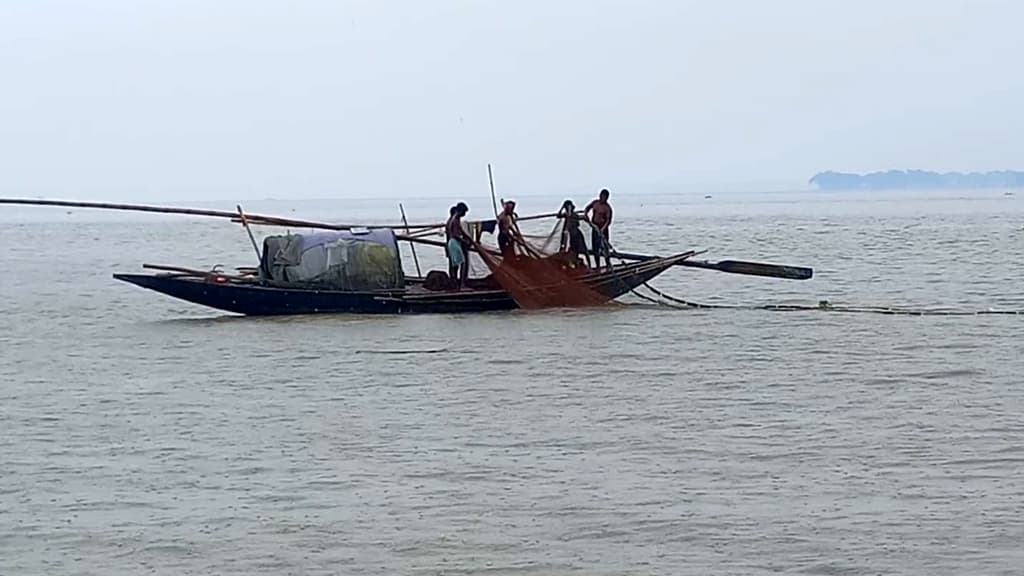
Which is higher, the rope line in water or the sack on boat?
the sack on boat

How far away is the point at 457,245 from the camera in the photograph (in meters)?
21.3

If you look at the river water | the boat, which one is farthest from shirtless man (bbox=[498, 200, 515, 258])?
the river water

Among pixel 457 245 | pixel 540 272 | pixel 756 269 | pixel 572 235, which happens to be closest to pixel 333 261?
pixel 457 245

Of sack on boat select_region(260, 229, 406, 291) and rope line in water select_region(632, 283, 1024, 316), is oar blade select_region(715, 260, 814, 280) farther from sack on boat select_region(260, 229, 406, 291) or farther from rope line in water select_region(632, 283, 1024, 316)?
sack on boat select_region(260, 229, 406, 291)

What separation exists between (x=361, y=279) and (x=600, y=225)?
11.7 feet

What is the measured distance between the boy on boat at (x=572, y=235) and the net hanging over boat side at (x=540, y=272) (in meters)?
0.07

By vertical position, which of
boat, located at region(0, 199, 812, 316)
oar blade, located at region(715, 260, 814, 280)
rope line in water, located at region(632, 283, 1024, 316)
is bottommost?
rope line in water, located at region(632, 283, 1024, 316)

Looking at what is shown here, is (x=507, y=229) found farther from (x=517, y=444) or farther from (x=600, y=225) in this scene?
(x=517, y=444)

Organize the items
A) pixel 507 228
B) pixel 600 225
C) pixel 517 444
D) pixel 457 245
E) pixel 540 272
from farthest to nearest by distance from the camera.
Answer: pixel 600 225
pixel 540 272
pixel 457 245
pixel 507 228
pixel 517 444

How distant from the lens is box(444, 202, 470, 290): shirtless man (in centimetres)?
2109

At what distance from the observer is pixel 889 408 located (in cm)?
1440

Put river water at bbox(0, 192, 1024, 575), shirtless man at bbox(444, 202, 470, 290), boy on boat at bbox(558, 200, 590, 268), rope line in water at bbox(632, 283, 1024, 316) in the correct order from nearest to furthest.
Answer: river water at bbox(0, 192, 1024, 575) → shirtless man at bbox(444, 202, 470, 290) → boy on boat at bbox(558, 200, 590, 268) → rope line in water at bbox(632, 283, 1024, 316)

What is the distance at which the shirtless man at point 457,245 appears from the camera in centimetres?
2109

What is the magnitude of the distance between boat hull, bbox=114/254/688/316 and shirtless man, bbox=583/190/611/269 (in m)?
1.43
